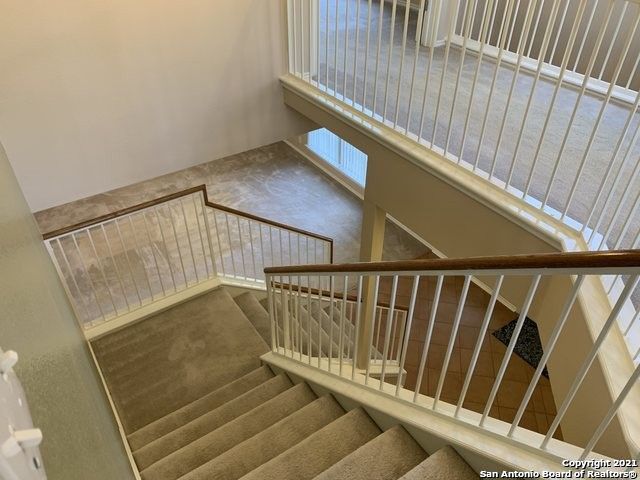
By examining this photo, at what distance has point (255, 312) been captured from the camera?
4.34 m

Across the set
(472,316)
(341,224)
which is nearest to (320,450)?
(472,316)

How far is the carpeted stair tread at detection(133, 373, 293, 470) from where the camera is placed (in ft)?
8.72


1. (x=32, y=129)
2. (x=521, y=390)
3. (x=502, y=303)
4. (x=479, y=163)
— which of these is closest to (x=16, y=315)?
(x=479, y=163)

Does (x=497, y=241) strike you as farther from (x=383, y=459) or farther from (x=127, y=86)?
(x=127, y=86)

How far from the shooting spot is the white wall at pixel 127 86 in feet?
9.86

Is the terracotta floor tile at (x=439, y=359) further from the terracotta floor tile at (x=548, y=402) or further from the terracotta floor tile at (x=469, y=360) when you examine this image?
the terracotta floor tile at (x=548, y=402)

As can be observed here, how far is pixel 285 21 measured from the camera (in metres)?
3.83

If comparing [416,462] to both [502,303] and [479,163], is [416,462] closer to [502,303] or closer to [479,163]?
[479,163]

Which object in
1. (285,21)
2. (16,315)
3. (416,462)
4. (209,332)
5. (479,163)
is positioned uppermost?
(16,315)

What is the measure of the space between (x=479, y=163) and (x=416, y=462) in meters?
1.82

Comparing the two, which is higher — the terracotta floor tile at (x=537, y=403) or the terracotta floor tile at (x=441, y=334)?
the terracotta floor tile at (x=441, y=334)

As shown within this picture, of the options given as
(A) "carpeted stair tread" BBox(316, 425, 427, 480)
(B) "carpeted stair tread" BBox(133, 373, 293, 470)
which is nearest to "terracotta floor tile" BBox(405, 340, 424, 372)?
(B) "carpeted stair tread" BBox(133, 373, 293, 470)

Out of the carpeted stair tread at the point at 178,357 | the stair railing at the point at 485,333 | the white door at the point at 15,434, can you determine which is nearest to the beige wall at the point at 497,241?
the stair railing at the point at 485,333

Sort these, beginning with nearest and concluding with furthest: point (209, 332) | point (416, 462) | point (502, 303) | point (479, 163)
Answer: point (416, 462) < point (479, 163) < point (209, 332) < point (502, 303)
